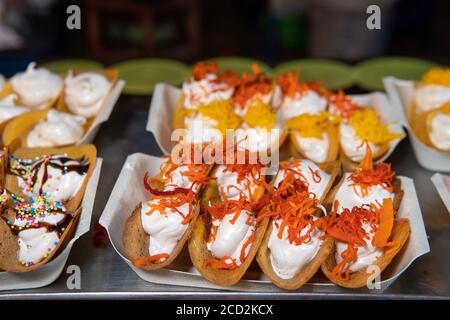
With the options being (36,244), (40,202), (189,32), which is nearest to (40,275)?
(36,244)

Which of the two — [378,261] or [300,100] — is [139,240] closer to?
[378,261]

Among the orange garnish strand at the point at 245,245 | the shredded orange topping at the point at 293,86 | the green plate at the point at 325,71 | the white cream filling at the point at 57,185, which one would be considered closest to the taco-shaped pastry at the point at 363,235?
the orange garnish strand at the point at 245,245

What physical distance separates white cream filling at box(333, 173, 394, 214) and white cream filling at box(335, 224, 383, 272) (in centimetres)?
14

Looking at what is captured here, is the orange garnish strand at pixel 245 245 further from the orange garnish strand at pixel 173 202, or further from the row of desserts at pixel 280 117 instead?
the row of desserts at pixel 280 117

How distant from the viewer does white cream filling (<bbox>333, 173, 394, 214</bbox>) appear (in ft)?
6.07

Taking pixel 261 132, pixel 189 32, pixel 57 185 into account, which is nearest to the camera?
pixel 57 185

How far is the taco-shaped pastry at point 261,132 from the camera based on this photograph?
7.36 ft

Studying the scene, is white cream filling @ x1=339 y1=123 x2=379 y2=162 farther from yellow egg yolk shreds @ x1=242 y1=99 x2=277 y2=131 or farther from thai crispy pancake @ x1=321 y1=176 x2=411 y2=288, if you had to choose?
thai crispy pancake @ x1=321 y1=176 x2=411 y2=288

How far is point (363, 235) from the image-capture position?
66.9 inches

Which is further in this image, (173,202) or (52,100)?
(52,100)

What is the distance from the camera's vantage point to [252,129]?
2295 millimetres

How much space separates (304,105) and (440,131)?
0.64 m

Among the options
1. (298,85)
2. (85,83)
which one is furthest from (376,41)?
(85,83)

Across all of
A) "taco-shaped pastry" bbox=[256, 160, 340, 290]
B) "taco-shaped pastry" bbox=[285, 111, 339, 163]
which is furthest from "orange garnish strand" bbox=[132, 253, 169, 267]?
"taco-shaped pastry" bbox=[285, 111, 339, 163]
